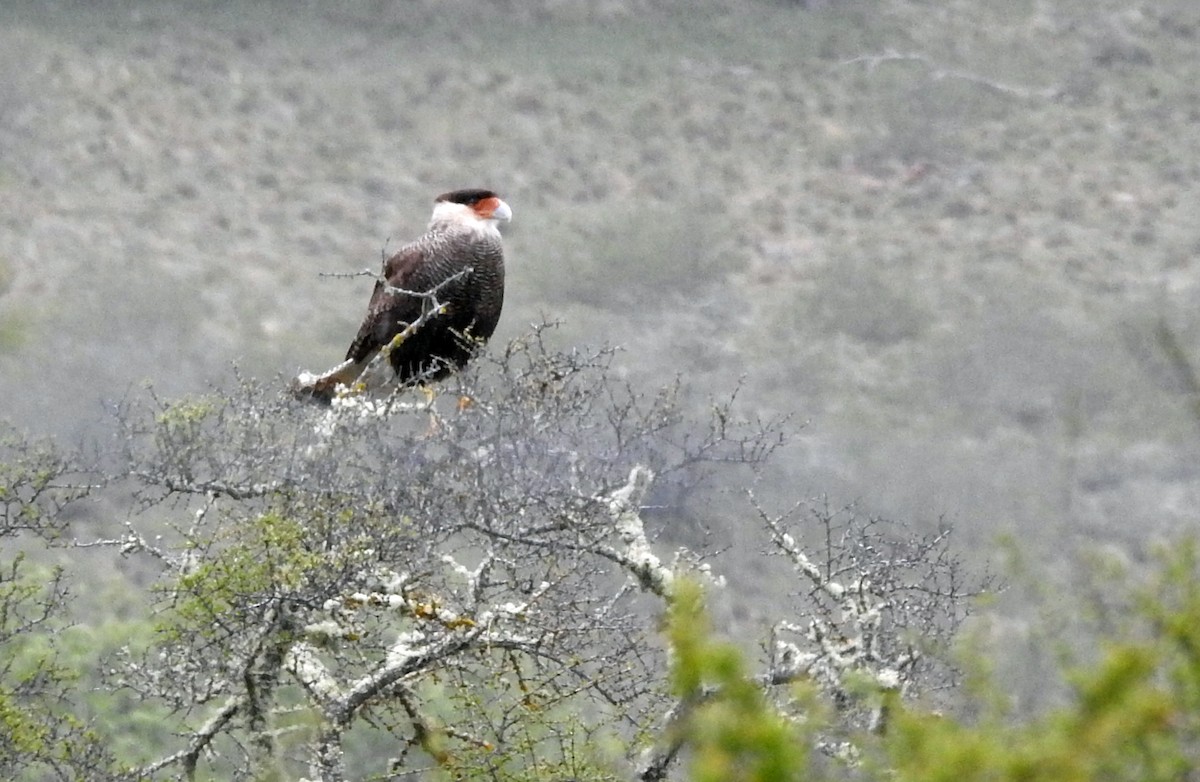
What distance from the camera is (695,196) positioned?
3984 centimetres

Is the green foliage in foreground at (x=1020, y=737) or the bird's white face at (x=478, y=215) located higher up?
the green foliage in foreground at (x=1020, y=737)

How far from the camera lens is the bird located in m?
8.96

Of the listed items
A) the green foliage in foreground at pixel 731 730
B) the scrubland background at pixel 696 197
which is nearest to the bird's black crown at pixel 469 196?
the green foliage in foreground at pixel 731 730

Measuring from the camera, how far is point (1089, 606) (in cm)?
329

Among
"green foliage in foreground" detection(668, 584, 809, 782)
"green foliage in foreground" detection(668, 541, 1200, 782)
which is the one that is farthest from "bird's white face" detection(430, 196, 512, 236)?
"green foliage in foreground" detection(668, 584, 809, 782)

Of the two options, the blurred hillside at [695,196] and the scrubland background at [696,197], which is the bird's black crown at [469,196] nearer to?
the scrubland background at [696,197]

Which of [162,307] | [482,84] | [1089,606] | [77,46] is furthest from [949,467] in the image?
[1089,606]

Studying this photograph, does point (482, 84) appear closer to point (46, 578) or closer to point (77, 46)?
point (77, 46)

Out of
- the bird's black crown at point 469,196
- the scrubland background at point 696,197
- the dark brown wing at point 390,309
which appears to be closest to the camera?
the dark brown wing at point 390,309

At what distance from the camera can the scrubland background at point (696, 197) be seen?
2950cm

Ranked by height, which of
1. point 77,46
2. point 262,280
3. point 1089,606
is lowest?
point 262,280

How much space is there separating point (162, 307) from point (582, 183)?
1020 centimetres

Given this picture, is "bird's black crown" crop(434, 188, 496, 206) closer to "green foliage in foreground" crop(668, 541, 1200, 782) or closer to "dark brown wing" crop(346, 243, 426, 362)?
"dark brown wing" crop(346, 243, 426, 362)

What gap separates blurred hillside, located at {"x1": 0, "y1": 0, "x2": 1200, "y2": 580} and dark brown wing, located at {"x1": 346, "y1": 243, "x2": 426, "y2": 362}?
54.2 feet
